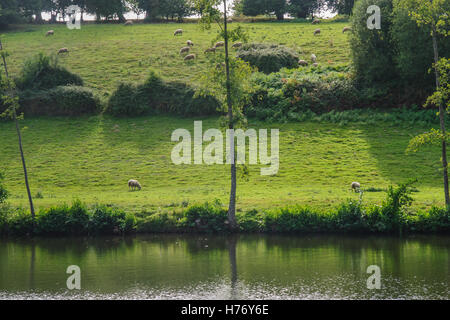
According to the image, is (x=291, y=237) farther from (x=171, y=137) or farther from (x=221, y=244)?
(x=171, y=137)

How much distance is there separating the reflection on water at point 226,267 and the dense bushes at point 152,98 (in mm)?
26441

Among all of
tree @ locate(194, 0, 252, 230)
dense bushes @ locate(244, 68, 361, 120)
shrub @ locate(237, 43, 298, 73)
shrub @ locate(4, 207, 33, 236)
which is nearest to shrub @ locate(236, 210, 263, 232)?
tree @ locate(194, 0, 252, 230)

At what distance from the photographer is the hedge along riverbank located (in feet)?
104

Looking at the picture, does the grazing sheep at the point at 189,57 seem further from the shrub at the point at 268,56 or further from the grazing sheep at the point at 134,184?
the grazing sheep at the point at 134,184

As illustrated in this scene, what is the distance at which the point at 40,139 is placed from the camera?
5316 cm

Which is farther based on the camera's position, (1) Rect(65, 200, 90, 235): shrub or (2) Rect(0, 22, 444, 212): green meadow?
(2) Rect(0, 22, 444, 212): green meadow

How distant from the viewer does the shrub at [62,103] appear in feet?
195

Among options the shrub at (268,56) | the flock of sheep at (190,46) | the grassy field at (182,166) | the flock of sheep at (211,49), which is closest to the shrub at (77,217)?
the grassy field at (182,166)

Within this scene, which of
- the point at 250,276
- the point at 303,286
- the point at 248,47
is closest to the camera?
the point at 303,286

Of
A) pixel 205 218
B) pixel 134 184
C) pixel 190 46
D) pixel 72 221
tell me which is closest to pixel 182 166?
pixel 134 184

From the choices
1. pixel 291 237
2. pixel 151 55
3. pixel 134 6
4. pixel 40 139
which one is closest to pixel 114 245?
pixel 291 237

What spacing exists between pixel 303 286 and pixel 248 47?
4671cm

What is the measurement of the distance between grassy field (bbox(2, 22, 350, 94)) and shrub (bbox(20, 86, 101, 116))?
14.7ft

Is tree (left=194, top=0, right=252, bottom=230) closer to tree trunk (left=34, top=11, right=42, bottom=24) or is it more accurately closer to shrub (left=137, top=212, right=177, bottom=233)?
shrub (left=137, top=212, right=177, bottom=233)
